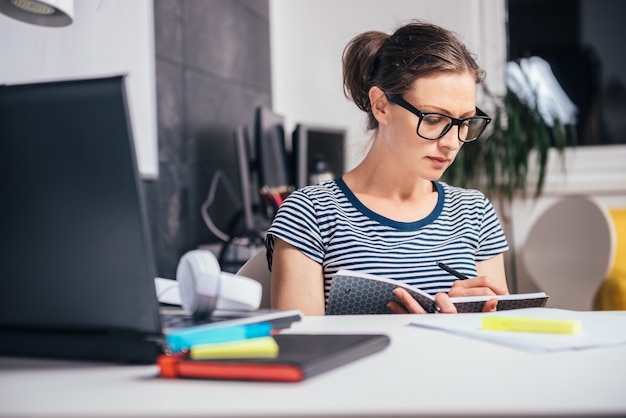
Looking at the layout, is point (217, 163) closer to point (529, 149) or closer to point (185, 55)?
point (185, 55)

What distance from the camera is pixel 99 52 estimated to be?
227 centimetres

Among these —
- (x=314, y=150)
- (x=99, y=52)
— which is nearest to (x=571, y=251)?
(x=314, y=150)

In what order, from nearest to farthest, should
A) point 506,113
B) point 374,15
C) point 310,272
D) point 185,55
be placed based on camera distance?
1. point 310,272
2. point 185,55
3. point 506,113
4. point 374,15

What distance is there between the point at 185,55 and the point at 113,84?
2230mm

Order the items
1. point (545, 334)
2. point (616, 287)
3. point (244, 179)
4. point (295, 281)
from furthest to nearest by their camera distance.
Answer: point (616, 287) → point (244, 179) → point (295, 281) → point (545, 334)

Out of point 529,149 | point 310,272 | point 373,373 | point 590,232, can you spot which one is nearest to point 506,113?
point 529,149

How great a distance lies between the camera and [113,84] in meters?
0.78

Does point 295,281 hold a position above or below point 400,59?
below

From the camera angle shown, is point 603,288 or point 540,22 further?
point 540,22

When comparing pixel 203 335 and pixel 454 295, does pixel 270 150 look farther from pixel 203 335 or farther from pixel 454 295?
pixel 203 335

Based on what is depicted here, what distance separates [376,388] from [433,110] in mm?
1029

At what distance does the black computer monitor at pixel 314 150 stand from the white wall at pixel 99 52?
28.5 inches

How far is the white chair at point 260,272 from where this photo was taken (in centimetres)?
153

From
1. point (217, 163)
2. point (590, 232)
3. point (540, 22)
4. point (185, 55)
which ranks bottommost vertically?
point (590, 232)
